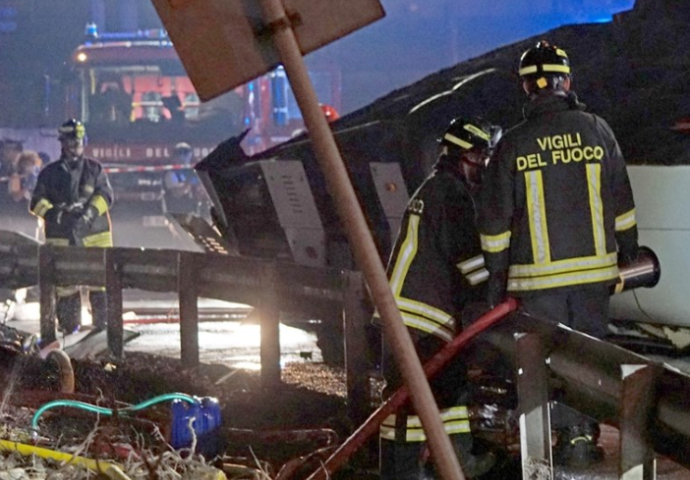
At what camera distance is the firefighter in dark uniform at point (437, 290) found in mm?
5223

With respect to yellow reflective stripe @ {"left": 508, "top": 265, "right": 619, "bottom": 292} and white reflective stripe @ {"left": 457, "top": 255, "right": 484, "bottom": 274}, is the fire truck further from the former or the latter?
yellow reflective stripe @ {"left": 508, "top": 265, "right": 619, "bottom": 292}

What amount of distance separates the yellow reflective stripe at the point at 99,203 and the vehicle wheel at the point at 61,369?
395cm

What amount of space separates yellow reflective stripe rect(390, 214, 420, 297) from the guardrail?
5.74 ft

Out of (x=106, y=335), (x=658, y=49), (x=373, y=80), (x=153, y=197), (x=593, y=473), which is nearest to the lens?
(x=593, y=473)

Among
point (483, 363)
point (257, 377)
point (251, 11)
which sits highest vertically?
point (251, 11)

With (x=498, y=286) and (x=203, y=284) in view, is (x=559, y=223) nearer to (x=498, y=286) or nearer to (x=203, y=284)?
(x=498, y=286)

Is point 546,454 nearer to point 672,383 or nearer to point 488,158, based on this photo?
point 672,383

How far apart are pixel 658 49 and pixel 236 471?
424 centimetres

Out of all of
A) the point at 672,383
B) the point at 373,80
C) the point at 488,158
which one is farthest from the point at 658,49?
the point at 373,80

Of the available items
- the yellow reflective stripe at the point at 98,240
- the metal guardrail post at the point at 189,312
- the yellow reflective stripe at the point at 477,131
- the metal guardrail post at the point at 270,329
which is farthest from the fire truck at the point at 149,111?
the yellow reflective stripe at the point at 477,131

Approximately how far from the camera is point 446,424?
520cm

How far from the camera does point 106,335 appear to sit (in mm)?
10023

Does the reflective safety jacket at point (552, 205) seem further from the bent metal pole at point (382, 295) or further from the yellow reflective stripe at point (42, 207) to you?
the yellow reflective stripe at point (42, 207)

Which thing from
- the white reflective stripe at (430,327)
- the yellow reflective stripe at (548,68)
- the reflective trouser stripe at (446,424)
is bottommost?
the reflective trouser stripe at (446,424)
